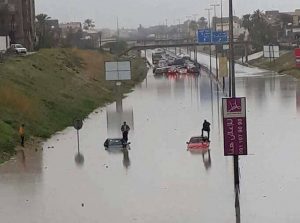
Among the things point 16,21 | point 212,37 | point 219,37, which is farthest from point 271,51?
point 16,21

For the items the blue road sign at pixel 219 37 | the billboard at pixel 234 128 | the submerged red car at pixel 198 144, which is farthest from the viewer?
the blue road sign at pixel 219 37

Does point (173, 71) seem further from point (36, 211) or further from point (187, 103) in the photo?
point (36, 211)

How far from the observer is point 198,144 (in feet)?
89.7

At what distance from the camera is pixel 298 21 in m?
158

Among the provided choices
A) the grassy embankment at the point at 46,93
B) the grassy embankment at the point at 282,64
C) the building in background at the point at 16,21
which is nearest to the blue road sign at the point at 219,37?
the grassy embankment at the point at 46,93

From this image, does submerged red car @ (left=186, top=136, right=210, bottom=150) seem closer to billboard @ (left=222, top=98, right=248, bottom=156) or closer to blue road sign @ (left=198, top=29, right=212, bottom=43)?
billboard @ (left=222, top=98, right=248, bottom=156)

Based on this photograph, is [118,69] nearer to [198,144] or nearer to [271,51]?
[198,144]

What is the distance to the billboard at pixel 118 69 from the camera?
178 feet

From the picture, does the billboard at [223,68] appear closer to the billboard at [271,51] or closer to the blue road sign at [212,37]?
the blue road sign at [212,37]

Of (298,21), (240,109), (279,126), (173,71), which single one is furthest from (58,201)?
(298,21)

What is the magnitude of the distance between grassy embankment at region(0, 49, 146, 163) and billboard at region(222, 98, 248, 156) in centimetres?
1188

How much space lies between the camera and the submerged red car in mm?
27188

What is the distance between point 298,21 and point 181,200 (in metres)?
145

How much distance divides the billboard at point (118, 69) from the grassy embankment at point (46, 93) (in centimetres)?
170
